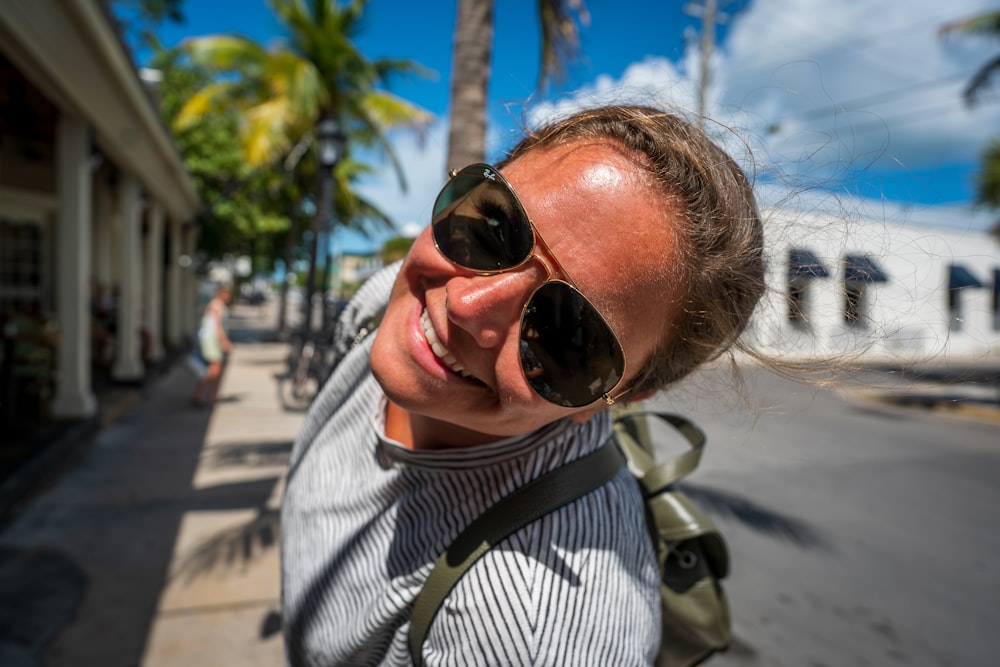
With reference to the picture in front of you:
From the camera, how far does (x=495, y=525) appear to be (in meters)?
0.94

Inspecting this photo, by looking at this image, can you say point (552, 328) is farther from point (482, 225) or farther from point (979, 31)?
point (979, 31)

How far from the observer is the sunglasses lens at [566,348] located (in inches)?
37.4

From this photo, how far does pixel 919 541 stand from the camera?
15.9ft

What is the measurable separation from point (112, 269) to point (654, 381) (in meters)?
14.8

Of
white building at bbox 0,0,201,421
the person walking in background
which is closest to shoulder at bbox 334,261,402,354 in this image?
white building at bbox 0,0,201,421

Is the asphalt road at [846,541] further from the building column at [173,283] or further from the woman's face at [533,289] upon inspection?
the building column at [173,283]

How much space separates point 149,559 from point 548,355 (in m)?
3.73

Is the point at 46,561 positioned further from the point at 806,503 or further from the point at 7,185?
the point at 7,185

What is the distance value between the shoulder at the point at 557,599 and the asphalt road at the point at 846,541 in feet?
1.36

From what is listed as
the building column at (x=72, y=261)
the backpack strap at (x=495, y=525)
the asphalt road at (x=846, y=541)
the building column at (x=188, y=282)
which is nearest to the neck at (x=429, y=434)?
the backpack strap at (x=495, y=525)

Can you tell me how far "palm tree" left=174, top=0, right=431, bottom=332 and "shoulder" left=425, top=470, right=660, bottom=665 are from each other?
36.8 ft

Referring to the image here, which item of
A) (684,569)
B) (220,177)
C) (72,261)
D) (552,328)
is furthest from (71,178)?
(220,177)

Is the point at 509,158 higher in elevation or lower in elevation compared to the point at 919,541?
higher

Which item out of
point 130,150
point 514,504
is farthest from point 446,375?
point 130,150
